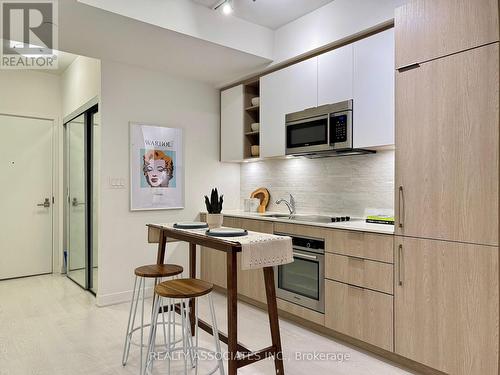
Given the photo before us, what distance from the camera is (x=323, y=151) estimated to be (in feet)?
10.6

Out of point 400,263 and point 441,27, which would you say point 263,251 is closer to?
point 400,263

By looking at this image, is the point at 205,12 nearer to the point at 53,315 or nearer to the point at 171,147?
the point at 171,147

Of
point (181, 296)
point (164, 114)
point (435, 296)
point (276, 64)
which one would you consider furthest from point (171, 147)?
point (435, 296)

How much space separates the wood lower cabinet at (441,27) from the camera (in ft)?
6.70

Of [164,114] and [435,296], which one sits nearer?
[435,296]

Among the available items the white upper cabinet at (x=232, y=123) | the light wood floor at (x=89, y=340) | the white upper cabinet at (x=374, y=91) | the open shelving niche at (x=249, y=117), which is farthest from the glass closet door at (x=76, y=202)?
the white upper cabinet at (x=374, y=91)

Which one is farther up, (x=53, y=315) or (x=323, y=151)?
(x=323, y=151)

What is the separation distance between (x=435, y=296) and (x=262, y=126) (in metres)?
2.35

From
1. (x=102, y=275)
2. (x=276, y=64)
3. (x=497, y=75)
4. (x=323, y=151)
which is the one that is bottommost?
(x=102, y=275)

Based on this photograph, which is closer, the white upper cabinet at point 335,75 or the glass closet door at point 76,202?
the white upper cabinet at point 335,75

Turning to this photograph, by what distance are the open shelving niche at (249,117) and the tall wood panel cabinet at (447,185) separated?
2.02m

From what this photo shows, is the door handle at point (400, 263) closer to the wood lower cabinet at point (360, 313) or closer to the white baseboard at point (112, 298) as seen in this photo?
the wood lower cabinet at point (360, 313)

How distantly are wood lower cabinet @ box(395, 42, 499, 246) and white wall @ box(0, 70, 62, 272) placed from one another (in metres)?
4.54

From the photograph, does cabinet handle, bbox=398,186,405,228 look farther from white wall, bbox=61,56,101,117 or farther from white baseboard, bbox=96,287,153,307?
white wall, bbox=61,56,101,117
